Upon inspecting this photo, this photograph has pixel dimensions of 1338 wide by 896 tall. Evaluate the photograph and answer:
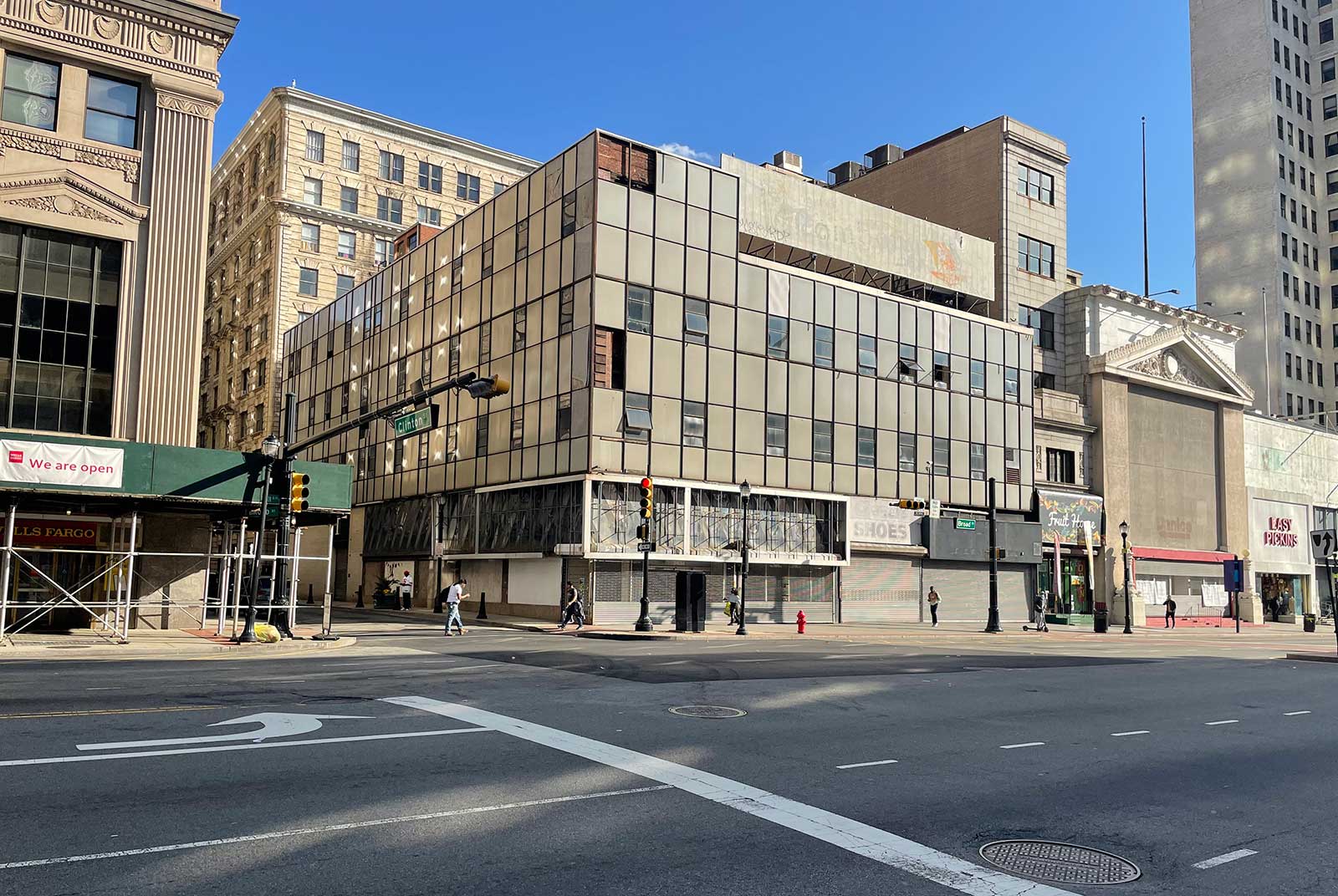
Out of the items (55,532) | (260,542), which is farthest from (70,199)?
(260,542)

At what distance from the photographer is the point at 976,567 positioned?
5400 cm

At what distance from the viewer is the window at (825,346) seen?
1923 inches

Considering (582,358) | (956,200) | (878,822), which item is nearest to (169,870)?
(878,822)

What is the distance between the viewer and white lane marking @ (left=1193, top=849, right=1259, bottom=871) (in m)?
7.07

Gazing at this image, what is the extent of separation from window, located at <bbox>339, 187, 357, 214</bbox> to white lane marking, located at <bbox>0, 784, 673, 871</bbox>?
68166 mm

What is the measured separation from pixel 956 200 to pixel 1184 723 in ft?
180

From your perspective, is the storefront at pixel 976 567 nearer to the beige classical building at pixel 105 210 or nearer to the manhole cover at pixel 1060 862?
the beige classical building at pixel 105 210

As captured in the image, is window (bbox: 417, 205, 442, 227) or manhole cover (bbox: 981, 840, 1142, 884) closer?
manhole cover (bbox: 981, 840, 1142, 884)

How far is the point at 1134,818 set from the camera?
839cm

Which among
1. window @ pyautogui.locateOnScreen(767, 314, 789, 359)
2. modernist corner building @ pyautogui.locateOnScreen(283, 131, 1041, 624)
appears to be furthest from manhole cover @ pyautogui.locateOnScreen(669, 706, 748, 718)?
window @ pyautogui.locateOnScreen(767, 314, 789, 359)

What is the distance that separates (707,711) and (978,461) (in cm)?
4410

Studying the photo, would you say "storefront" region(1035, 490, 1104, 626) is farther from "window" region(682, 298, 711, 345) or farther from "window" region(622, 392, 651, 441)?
"window" region(622, 392, 651, 441)

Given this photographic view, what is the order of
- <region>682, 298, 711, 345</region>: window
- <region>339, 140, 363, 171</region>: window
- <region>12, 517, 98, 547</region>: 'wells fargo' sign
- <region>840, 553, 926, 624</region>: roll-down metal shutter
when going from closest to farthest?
<region>12, 517, 98, 547</region>: 'wells fargo' sign, <region>682, 298, 711, 345</region>: window, <region>840, 553, 926, 624</region>: roll-down metal shutter, <region>339, 140, 363, 171</region>: window

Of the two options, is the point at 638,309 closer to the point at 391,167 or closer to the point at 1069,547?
the point at 1069,547
